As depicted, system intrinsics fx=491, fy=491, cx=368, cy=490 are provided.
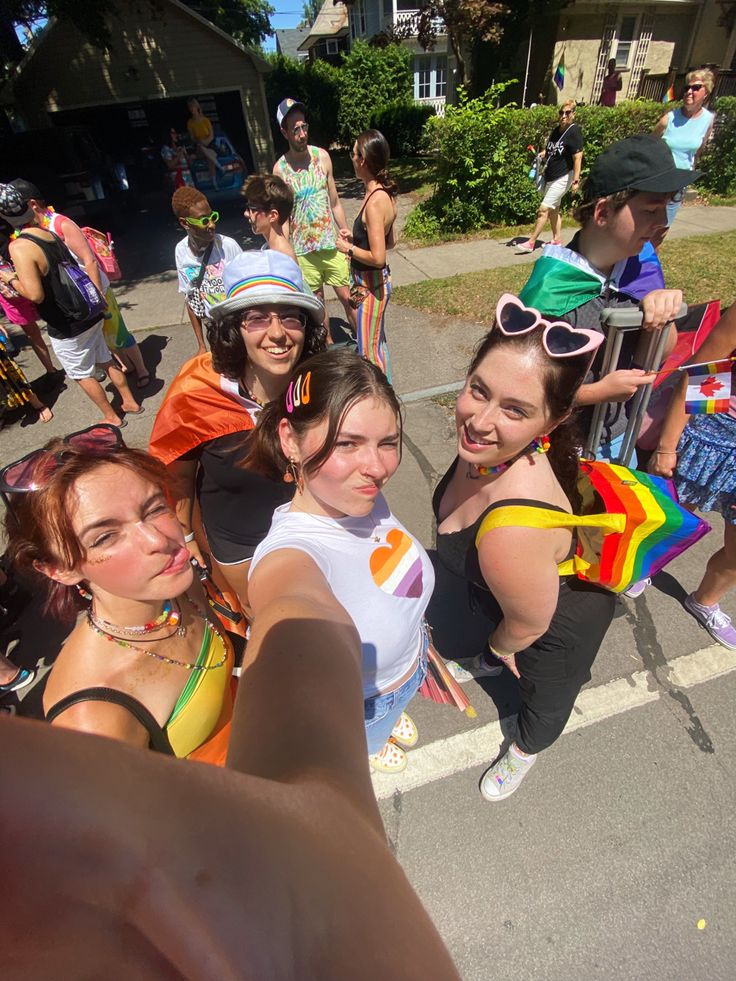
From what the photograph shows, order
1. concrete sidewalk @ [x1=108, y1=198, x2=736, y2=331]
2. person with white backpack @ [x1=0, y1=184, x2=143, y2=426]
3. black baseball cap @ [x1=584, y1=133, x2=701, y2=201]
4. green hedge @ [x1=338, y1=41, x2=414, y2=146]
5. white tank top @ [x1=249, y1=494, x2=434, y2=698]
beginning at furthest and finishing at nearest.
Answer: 1. green hedge @ [x1=338, y1=41, x2=414, y2=146]
2. concrete sidewalk @ [x1=108, y1=198, x2=736, y2=331]
3. person with white backpack @ [x1=0, y1=184, x2=143, y2=426]
4. black baseball cap @ [x1=584, y1=133, x2=701, y2=201]
5. white tank top @ [x1=249, y1=494, x2=434, y2=698]

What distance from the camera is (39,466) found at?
1359 mm

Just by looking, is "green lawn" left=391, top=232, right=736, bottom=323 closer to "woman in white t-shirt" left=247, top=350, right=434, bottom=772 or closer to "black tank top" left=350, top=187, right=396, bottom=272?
"black tank top" left=350, top=187, right=396, bottom=272

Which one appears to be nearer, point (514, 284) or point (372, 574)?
point (372, 574)

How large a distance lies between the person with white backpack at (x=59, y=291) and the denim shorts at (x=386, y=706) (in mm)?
3782

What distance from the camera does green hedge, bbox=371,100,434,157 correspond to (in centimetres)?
1670

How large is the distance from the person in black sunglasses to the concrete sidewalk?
2.02 metres

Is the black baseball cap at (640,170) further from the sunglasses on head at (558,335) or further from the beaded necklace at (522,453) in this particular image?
the beaded necklace at (522,453)

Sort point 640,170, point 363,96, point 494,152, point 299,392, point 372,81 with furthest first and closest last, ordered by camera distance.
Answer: point 363,96 → point 372,81 → point 494,152 → point 640,170 → point 299,392

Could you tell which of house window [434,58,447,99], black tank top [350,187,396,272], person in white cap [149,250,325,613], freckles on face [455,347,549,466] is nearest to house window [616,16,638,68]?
house window [434,58,447,99]

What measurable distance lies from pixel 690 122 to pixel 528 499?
726 centimetres

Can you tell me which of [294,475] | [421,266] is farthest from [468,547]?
[421,266]

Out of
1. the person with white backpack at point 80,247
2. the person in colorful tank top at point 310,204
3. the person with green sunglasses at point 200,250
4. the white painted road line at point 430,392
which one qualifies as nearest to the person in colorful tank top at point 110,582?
the person with green sunglasses at point 200,250

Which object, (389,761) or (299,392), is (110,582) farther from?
(389,761)

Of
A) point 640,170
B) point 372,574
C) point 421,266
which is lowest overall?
point 421,266
